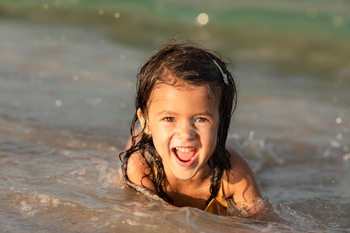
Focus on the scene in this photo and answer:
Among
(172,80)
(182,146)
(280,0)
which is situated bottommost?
(182,146)

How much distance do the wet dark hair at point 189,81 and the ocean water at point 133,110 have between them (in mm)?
302

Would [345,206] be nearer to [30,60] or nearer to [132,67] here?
[132,67]

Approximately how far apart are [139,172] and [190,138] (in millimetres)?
615

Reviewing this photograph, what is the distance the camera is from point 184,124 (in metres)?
2.40

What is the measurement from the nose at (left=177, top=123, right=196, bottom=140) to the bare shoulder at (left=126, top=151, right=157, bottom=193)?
22.2 inches

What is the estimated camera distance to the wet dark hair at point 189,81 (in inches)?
96.0

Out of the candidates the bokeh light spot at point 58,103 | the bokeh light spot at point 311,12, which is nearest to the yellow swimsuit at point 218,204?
the bokeh light spot at point 58,103

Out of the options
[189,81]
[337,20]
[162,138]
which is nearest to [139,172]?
[162,138]

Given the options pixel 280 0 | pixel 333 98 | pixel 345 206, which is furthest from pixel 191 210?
pixel 280 0

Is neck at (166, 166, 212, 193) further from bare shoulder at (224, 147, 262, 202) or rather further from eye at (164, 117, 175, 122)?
eye at (164, 117, 175, 122)

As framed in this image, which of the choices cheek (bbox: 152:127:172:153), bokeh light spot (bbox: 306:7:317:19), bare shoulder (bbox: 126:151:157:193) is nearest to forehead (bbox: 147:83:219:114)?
cheek (bbox: 152:127:172:153)

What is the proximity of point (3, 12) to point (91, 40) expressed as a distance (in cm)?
341

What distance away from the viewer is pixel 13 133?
3896 mm

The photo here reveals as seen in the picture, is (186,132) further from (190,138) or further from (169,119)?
(169,119)
